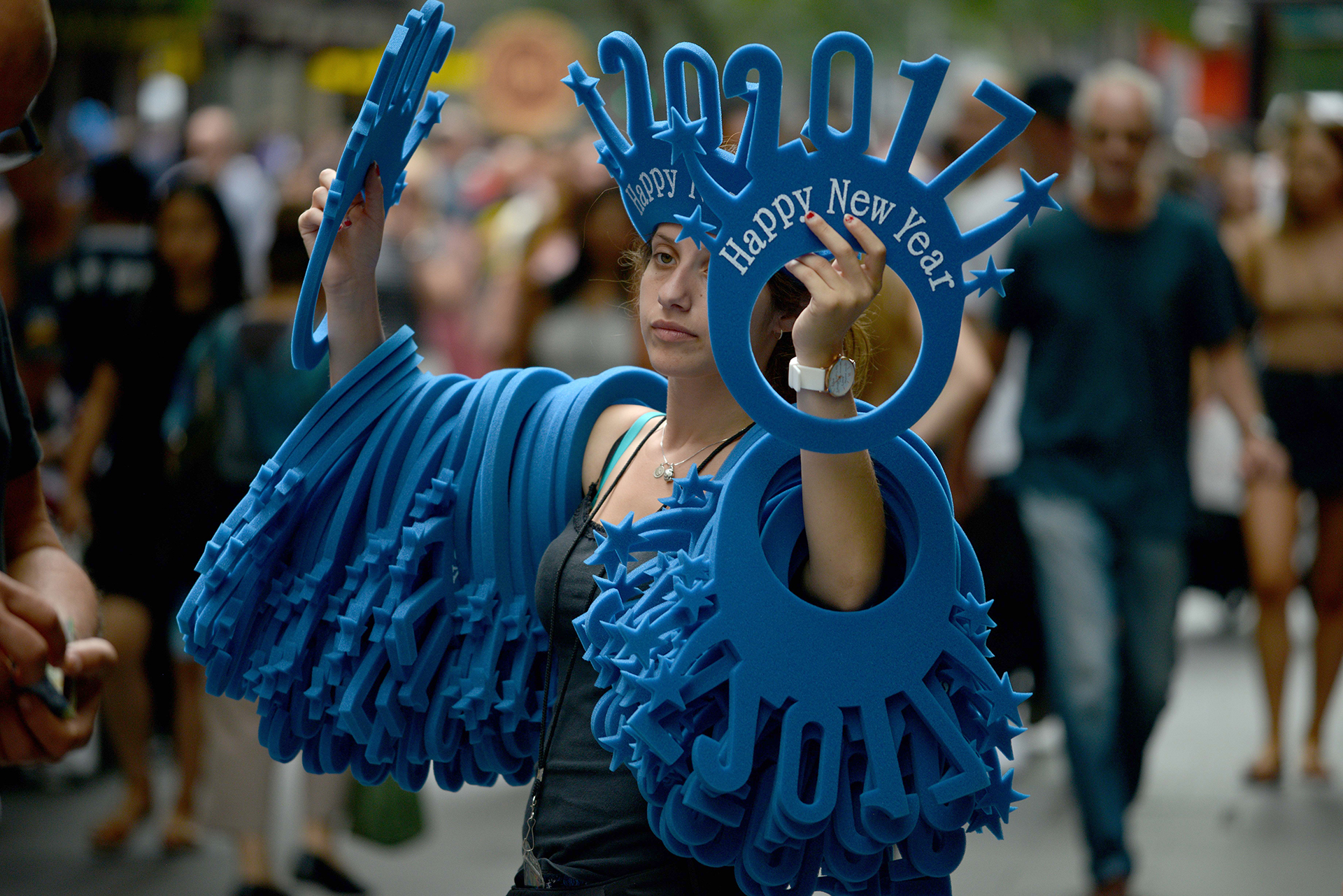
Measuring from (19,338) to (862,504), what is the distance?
484 cm

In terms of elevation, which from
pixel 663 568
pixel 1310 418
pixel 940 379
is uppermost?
pixel 940 379

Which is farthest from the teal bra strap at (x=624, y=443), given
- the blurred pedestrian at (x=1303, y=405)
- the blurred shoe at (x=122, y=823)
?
the blurred pedestrian at (x=1303, y=405)

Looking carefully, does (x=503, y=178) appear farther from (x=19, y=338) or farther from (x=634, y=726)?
(x=634, y=726)

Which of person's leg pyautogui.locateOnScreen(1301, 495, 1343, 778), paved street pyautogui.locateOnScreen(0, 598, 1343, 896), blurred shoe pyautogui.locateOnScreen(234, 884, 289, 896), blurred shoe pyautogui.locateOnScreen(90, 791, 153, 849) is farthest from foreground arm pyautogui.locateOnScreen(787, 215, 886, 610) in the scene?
person's leg pyautogui.locateOnScreen(1301, 495, 1343, 778)

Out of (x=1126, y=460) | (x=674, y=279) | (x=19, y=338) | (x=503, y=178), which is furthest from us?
(x=503, y=178)

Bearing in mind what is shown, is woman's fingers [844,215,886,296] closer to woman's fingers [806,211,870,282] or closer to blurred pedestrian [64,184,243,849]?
woman's fingers [806,211,870,282]

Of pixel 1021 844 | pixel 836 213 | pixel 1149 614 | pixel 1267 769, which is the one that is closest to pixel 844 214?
pixel 836 213

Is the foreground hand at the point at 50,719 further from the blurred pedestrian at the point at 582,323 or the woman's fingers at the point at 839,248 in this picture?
the blurred pedestrian at the point at 582,323

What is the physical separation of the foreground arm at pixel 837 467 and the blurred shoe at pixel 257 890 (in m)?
3.22

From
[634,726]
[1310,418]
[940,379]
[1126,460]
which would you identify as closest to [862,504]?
[940,379]

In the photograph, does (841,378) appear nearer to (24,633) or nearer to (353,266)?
(353,266)

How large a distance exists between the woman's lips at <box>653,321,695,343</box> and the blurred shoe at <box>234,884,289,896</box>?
10.3ft

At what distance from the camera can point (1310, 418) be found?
625 centimetres

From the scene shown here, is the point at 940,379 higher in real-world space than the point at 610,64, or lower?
lower
